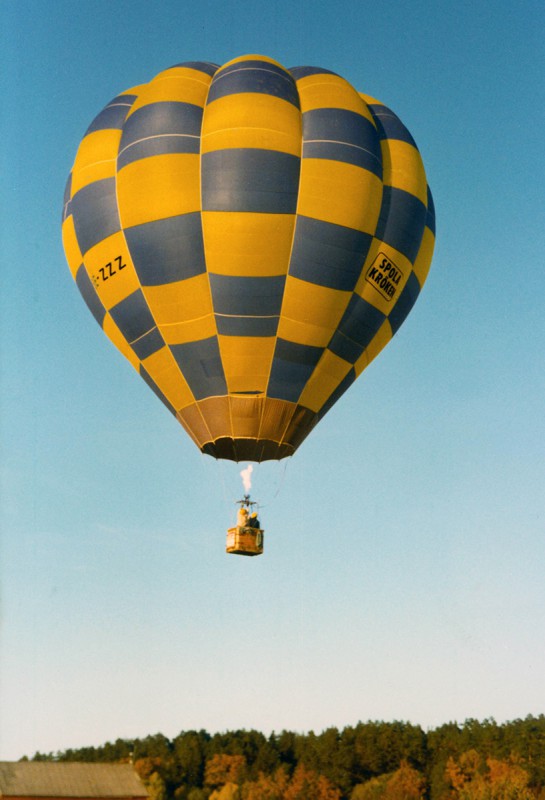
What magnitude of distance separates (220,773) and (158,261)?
194 ft

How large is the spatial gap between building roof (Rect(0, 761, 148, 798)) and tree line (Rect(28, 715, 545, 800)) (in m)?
10.9

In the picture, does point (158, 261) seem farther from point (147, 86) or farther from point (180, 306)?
point (147, 86)

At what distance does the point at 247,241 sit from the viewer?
18.9 m

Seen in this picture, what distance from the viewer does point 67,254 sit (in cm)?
2203

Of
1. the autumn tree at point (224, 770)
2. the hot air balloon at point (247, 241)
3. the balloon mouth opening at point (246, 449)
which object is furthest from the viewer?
the autumn tree at point (224, 770)

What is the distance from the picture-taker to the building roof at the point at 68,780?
52938 millimetres

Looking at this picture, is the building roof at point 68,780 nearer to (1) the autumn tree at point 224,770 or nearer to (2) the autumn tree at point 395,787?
(2) the autumn tree at point 395,787

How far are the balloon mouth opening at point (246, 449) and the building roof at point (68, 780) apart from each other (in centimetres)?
3976

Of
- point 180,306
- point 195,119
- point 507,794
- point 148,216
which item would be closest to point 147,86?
point 195,119

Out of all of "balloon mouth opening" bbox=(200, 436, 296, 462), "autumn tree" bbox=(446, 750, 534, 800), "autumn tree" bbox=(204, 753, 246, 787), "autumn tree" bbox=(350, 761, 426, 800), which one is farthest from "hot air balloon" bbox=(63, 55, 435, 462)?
"autumn tree" bbox=(204, 753, 246, 787)

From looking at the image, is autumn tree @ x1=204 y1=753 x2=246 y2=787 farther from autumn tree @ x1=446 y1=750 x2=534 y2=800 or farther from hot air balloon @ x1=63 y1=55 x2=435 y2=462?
hot air balloon @ x1=63 y1=55 x2=435 y2=462

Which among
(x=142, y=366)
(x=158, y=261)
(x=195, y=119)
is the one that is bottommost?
(x=142, y=366)

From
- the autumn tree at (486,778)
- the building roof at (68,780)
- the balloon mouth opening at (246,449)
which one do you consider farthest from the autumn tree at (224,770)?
the balloon mouth opening at (246,449)

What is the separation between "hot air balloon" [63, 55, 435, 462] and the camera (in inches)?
749
